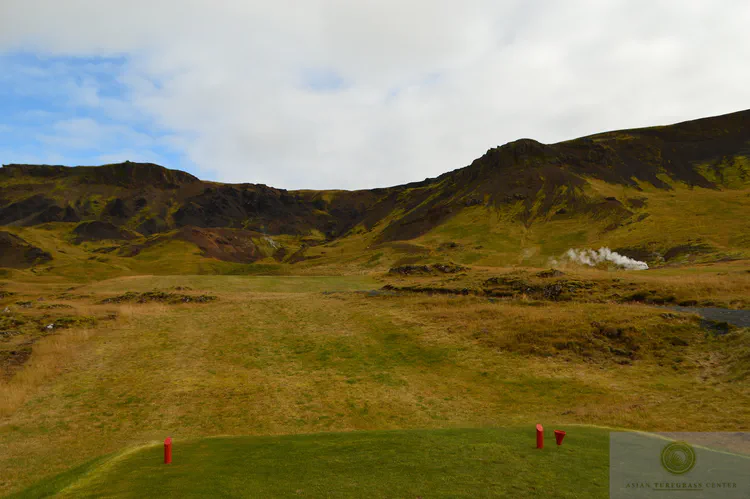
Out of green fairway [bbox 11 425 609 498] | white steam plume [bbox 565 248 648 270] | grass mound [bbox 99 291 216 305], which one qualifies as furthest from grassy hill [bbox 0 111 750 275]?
green fairway [bbox 11 425 609 498]

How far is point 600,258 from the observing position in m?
90.6

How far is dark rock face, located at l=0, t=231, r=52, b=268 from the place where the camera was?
146 metres

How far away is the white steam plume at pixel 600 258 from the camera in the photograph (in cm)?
8068

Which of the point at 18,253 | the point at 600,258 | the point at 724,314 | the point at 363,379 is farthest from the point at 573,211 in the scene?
the point at 18,253

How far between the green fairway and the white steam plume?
7614cm

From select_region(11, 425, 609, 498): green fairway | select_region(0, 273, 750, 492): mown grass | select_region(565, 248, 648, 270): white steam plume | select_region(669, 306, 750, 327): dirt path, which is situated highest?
select_region(565, 248, 648, 270): white steam plume

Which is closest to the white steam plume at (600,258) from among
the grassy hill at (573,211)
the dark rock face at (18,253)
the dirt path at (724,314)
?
the grassy hill at (573,211)

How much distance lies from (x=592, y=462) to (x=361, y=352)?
82.5 ft

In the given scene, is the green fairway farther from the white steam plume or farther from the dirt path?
the white steam plume

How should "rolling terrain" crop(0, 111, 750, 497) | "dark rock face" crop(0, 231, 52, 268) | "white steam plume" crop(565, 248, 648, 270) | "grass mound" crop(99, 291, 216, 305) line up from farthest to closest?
"dark rock face" crop(0, 231, 52, 268), "white steam plume" crop(565, 248, 648, 270), "grass mound" crop(99, 291, 216, 305), "rolling terrain" crop(0, 111, 750, 497)

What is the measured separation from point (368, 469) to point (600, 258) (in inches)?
3647

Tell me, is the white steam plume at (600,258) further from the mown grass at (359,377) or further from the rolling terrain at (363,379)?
the mown grass at (359,377)

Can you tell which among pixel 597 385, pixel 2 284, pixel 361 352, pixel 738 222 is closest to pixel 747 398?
pixel 597 385

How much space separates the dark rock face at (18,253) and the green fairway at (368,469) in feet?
552
